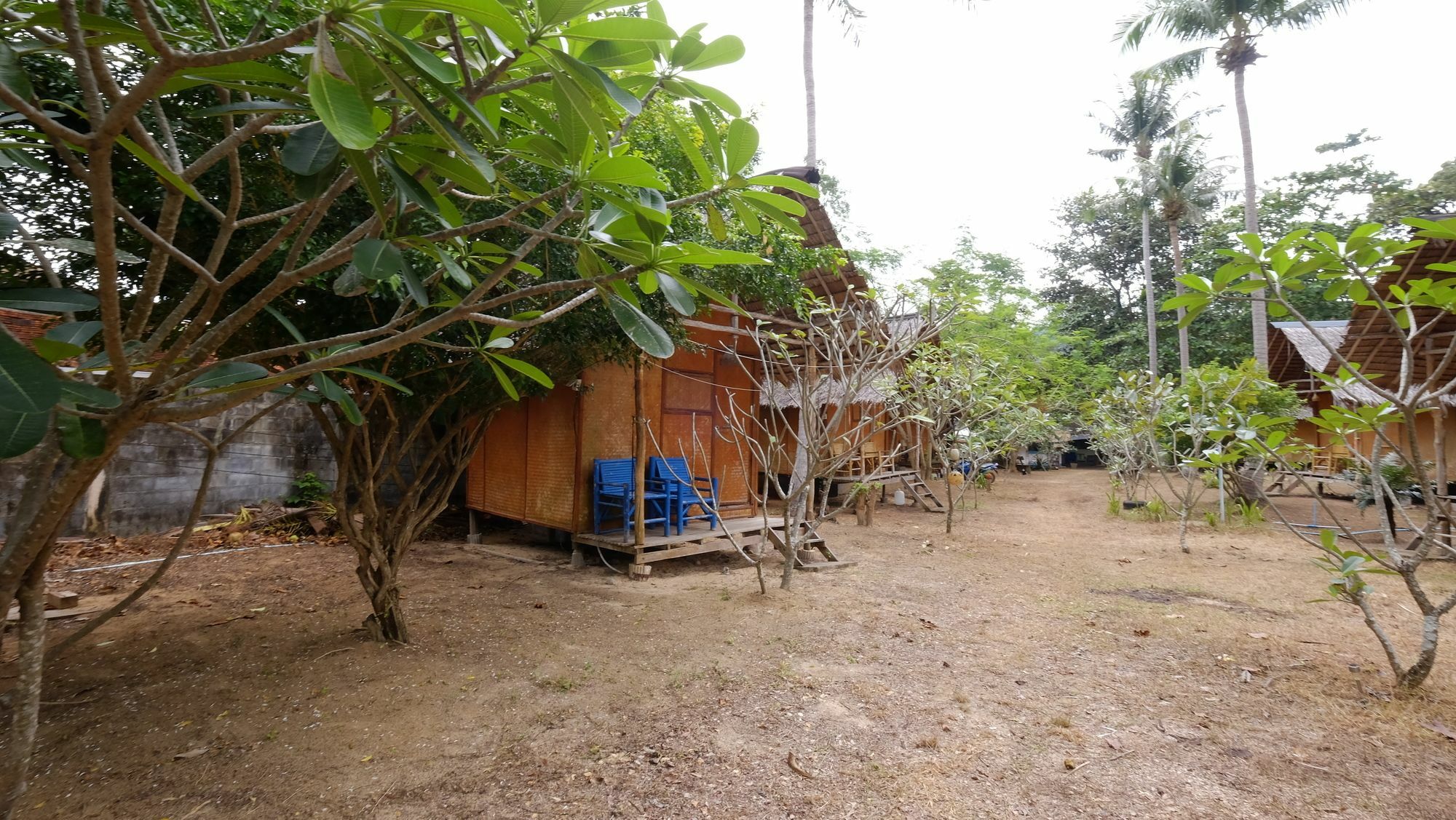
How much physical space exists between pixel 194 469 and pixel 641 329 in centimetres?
827

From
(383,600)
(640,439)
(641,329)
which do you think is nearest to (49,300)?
(641,329)

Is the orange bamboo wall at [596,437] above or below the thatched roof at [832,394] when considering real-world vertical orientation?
below

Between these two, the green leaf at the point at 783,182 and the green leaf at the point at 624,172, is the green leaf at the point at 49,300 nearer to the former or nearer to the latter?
the green leaf at the point at 624,172

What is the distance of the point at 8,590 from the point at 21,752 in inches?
26.4

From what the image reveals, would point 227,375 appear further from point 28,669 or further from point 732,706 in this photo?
point 732,706

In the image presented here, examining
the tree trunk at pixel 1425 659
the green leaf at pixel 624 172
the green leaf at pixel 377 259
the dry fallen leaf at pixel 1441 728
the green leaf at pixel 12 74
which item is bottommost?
the dry fallen leaf at pixel 1441 728

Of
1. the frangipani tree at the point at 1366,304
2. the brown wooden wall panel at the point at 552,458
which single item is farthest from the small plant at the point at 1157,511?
the brown wooden wall panel at the point at 552,458

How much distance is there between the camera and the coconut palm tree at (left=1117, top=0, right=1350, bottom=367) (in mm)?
13758

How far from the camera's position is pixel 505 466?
742cm

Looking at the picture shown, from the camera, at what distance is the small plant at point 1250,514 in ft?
31.8

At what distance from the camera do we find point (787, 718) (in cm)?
315

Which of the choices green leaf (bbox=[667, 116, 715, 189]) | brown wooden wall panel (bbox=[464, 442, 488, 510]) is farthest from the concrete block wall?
green leaf (bbox=[667, 116, 715, 189])

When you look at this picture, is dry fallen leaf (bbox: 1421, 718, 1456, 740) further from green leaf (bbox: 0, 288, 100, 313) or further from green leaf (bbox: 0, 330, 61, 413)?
green leaf (bbox: 0, 288, 100, 313)

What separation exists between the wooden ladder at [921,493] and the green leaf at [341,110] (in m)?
11.6
